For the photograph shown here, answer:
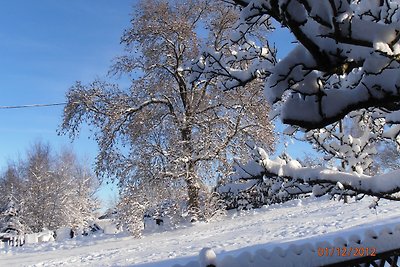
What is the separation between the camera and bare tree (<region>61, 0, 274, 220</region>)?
1633 cm

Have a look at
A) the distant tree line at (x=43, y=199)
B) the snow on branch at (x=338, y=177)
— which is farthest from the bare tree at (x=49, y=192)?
the snow on branch at (x=338, y=177)

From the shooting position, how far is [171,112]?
17.8 meters

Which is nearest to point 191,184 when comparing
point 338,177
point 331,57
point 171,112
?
point 171,112

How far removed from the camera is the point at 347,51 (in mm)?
2561

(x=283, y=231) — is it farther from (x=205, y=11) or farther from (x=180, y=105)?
(x=205, y=11)

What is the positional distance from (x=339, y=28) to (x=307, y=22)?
0.21 meters

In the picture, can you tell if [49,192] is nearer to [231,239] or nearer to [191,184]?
[191,184]

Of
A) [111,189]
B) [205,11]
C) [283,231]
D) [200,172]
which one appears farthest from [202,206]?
[205,11]
